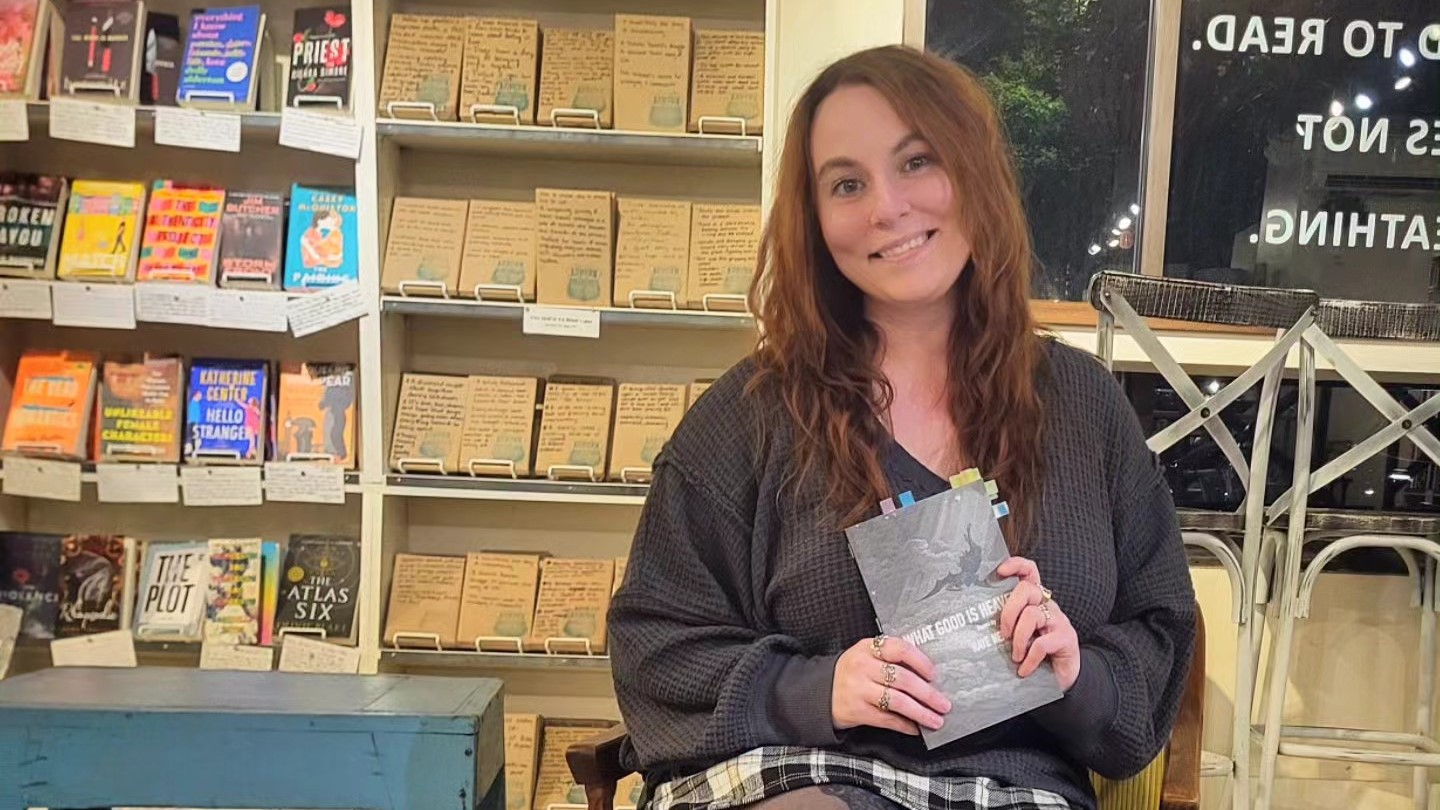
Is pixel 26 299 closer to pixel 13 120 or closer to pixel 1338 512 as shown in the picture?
pixel 13 120

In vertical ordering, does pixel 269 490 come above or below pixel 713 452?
below

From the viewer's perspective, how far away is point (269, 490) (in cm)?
215

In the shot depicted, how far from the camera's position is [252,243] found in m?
2.19

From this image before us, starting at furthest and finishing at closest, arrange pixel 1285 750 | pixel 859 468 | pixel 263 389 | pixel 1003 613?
pixel 263 389, pixel 1285 750, pixel 859 468, pixel 1003 613

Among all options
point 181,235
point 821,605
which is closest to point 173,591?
point 181,235

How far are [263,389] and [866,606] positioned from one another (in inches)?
66.0

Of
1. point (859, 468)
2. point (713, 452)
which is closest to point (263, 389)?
point (713, 452)

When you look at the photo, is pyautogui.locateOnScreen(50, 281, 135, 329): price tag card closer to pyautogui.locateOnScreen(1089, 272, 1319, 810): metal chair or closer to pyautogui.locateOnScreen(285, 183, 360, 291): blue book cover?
pyautogui.locateOnScreen(285, 183, 360, 291): blue book cover

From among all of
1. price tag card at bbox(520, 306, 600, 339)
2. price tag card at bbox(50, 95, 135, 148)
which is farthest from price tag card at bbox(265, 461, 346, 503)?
price tag card at bbox(50, 95, 135, 148)

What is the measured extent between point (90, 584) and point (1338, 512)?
9.10 feet

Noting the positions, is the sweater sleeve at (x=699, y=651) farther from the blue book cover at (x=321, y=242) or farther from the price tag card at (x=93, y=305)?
the price tag card at (x=93, y=305)

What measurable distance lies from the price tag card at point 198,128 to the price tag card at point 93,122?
0.22ft

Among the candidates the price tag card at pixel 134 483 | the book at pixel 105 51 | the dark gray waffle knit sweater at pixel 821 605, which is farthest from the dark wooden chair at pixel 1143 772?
the book at pixel 105 51

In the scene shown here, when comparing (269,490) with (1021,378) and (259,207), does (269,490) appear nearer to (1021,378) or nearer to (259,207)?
(259,207)
